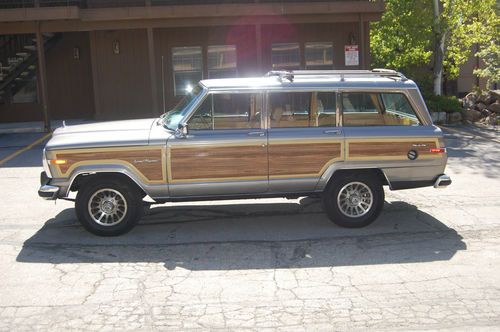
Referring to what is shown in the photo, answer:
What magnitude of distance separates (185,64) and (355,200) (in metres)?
12.5

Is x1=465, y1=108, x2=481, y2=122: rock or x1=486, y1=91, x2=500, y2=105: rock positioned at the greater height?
x1=486, y1=91, x2=500, y2=105: rock

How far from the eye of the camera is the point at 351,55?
17578 millimetres

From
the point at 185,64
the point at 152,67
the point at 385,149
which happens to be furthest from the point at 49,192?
the point at 185,64

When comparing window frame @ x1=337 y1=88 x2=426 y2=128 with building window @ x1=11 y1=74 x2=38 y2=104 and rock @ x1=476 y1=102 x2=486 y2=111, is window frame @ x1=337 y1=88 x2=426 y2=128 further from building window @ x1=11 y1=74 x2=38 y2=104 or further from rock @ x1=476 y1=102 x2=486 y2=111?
building window @ x1=11 y1=74 x2=38 y2=104

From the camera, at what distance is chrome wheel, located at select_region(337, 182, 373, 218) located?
7.60 m

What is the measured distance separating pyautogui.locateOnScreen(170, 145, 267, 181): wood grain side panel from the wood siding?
3.75ft

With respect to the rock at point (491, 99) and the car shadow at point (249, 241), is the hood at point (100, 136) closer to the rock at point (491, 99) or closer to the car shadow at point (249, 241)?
the car shadow at point (249, 241)

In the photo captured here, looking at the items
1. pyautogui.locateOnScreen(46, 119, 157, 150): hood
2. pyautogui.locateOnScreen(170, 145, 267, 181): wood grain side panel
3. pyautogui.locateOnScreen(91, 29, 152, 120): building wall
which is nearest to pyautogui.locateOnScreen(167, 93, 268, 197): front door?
pyautogui.locateOnScreen(170, 145, 267, 181): wood grain side panel

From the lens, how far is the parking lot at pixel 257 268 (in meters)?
5.08

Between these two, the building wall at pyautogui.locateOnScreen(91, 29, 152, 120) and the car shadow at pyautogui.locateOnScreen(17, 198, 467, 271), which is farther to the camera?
the building wall at pyautogui.locateOnScreen(91, 29, 152, 120)

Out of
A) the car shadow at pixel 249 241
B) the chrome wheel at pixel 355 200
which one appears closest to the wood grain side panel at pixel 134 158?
the car shadow at pixel 249 241

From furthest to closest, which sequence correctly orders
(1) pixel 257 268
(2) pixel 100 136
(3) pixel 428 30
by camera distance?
(3) pixel 428 30 → (2) pixel 100 136 → (1) pixel 257 268

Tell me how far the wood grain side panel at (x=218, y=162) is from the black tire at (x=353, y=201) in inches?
35.6

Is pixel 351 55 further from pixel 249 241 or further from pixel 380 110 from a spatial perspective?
pixel 249 241
